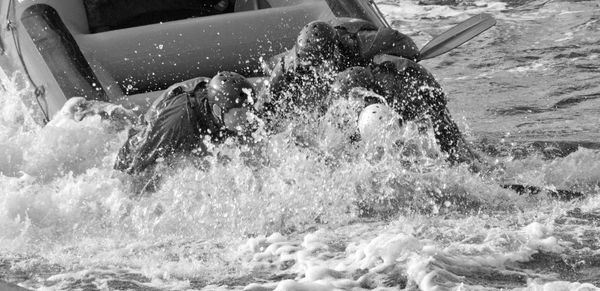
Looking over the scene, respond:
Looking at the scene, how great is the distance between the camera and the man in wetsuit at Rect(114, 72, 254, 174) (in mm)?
5441

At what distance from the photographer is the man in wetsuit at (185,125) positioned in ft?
17.9

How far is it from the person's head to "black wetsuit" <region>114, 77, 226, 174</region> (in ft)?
0.41

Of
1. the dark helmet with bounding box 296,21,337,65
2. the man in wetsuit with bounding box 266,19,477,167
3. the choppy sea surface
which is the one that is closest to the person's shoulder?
the man in wetsuit with bounding box 266,19,477,167

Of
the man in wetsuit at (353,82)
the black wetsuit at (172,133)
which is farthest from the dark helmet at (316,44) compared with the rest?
the black wetsuit at (172,133)

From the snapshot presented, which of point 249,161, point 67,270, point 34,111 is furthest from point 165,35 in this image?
point 67,270

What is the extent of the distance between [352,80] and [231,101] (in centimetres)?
71

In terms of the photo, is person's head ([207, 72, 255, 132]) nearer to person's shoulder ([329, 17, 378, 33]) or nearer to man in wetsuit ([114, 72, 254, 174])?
man in wetsuit ([114, 72, 254, 174])

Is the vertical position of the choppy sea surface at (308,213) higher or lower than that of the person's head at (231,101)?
lower

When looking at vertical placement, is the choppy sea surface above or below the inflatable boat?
below

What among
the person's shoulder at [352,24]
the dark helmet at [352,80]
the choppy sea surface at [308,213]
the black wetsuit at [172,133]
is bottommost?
the choppy sea surface at [308,213]

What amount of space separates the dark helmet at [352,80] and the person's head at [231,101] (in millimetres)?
494

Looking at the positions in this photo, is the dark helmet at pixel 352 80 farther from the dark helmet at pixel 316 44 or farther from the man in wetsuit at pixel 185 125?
the man in wetsuit at pixel 185 125

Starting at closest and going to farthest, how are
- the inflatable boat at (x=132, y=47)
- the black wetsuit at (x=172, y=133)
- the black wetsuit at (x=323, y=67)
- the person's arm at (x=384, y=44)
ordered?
the black wetsuit at (x=172, y=133) < the black wetsuit at (x=323, y=67) < the person's arm at (x=384, y=44) < the inflatable boat at (x=132, y=47)

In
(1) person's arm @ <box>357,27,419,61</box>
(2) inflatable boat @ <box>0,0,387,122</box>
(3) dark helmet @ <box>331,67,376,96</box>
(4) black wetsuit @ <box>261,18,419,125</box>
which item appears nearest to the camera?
(3) dark helmet @ <box>331,67,376,96</box>
